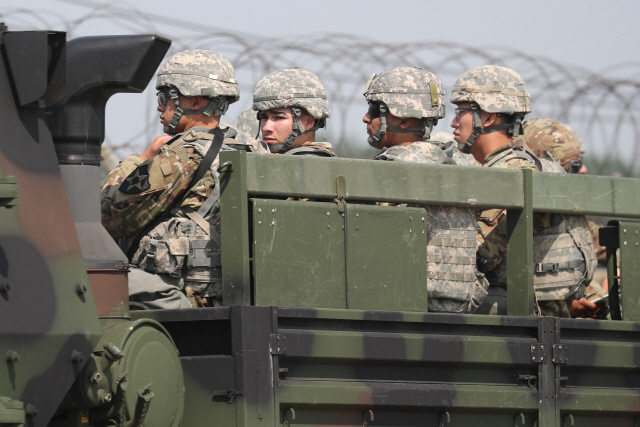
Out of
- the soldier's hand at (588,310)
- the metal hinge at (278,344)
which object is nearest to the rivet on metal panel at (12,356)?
the metal hinge at (278,344)

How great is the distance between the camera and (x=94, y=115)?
4074 mm

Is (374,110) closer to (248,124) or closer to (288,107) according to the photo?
(288,107)

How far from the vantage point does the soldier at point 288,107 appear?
19.6 feet

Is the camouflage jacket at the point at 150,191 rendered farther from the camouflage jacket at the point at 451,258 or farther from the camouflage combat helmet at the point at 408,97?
the camouflage combat helmet at the point at 408,97

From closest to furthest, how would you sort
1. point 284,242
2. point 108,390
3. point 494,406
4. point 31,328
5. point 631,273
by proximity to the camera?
point 31,328 → point 108,390 → point 284,242 → point 494,406 → point 631,273

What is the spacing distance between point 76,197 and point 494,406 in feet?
6.76

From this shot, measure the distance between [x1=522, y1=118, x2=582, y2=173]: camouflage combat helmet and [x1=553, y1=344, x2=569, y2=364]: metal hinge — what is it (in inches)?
170

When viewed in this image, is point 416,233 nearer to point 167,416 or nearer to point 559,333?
point 559,333

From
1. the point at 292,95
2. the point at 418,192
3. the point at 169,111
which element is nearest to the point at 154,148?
the point at 169,111

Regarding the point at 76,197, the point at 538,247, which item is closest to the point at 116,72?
the point at 76,197

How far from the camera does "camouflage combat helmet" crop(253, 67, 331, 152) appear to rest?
19.6 ft

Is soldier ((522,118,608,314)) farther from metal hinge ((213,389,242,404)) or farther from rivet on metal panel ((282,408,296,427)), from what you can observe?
metal hinge ((213,389,242,404))

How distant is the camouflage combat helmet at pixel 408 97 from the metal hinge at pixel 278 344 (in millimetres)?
1951

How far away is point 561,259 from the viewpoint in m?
5.46
